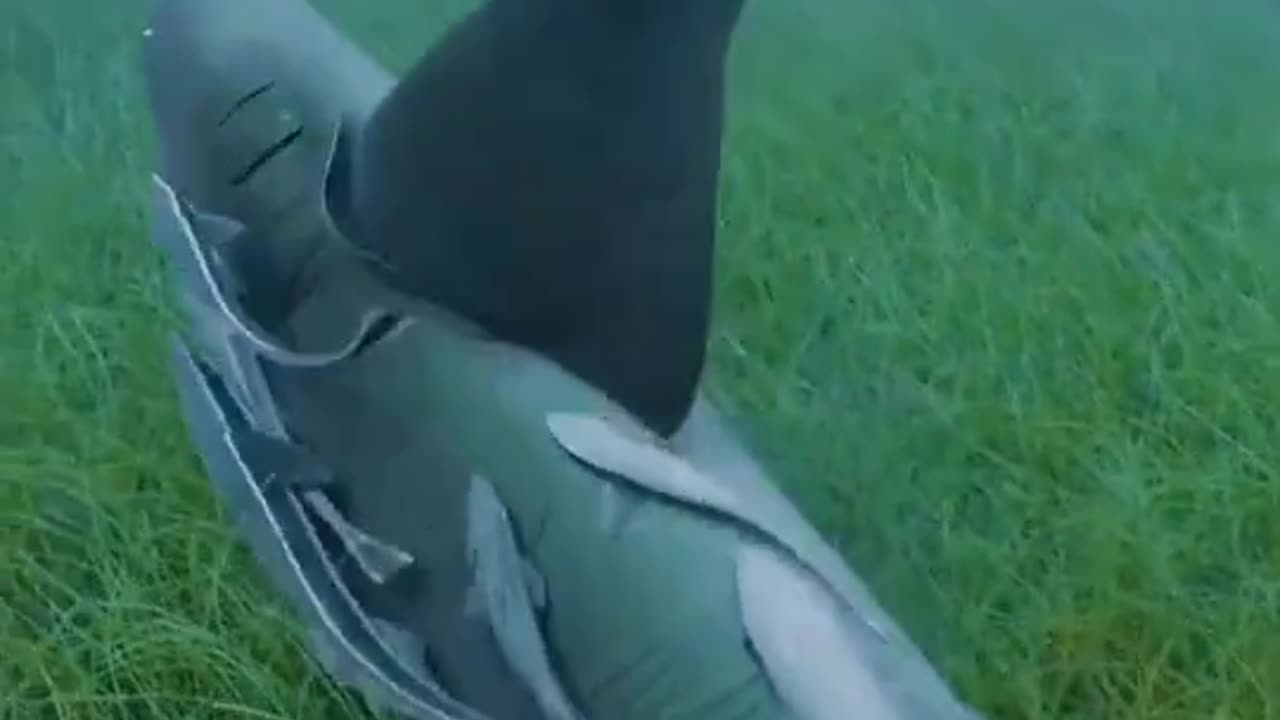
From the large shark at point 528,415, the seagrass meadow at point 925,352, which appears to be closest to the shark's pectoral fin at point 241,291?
the large shark at point 528,415

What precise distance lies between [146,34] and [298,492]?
23 centimetres

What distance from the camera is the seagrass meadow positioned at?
2.64 feet

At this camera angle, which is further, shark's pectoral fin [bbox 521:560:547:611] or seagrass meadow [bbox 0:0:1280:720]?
seagrass meadow [bbox 0:0:1280:720]

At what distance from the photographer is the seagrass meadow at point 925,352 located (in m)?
0.81

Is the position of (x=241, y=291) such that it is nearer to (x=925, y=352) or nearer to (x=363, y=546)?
(x=363, y=546)

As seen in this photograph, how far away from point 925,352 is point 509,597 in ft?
1.14

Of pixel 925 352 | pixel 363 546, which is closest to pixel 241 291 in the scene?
pixel 363 546

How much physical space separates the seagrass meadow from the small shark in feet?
0.39

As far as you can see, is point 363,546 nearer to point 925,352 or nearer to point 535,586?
point 535,586

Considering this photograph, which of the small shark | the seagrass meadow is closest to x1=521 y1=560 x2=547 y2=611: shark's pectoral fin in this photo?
the small shark

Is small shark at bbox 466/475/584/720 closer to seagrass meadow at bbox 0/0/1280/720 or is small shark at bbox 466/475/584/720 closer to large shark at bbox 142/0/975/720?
large shark at bbox 142/0/975/720

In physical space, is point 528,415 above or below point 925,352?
above

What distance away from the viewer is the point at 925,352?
3.13 feet

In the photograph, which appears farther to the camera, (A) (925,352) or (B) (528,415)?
(A) (925,352)
